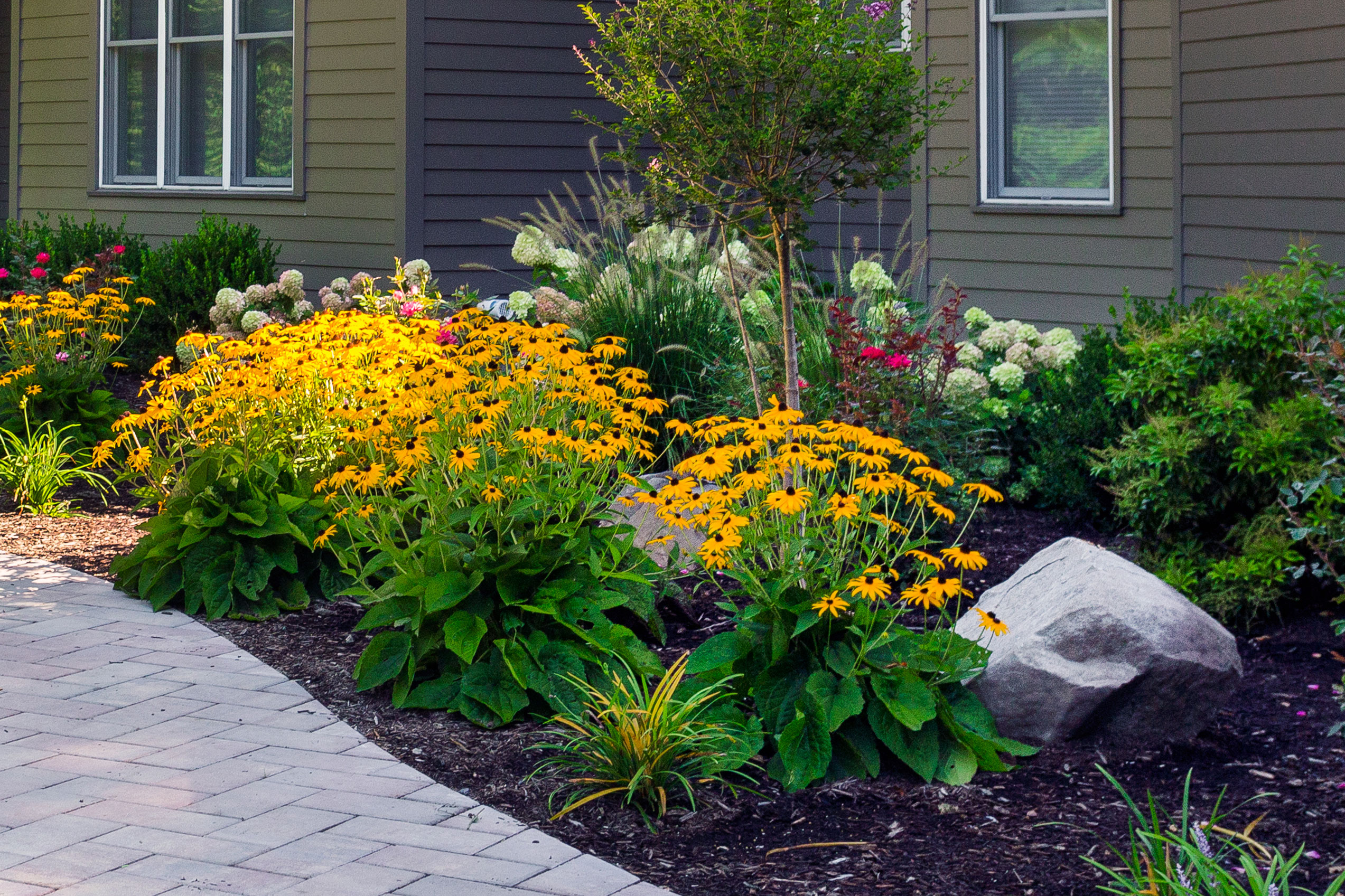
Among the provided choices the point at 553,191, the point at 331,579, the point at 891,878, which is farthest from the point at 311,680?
the point at 553,191

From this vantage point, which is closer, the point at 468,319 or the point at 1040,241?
the point at 468,319

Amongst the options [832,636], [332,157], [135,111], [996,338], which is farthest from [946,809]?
[135,111]

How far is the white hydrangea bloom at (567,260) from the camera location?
763 centimetres

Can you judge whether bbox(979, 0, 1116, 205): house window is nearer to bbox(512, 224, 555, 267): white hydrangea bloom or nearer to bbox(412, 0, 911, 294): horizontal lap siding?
bbox(412, 0, 911, 294): horizontal lap siding

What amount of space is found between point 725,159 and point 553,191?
5.37 metres

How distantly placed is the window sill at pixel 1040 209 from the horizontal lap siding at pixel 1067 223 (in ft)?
0.11

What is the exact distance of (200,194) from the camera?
35.4 feet

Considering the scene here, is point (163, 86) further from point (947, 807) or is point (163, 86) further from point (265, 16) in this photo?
point (947, 807)

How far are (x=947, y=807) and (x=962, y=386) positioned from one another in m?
2.95

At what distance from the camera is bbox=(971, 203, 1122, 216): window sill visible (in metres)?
7.81

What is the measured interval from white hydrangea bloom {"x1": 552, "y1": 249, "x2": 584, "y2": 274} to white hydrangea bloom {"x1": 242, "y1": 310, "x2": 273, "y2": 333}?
2023 millimetres

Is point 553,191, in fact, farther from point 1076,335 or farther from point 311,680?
point 311,680

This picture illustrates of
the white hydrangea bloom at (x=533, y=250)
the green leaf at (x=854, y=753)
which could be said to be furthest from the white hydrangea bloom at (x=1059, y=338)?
the green leaf at (x=854, y=753)

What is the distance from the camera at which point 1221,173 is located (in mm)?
7184
